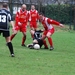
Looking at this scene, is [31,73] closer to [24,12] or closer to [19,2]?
[24,12]

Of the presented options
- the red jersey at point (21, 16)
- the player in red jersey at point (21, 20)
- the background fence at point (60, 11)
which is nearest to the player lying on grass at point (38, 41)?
the player in red jersey at point (21, 20)

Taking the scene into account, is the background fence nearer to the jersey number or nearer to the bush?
the bush

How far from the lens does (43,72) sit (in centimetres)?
973

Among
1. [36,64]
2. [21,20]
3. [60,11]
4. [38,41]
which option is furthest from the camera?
[60,11]

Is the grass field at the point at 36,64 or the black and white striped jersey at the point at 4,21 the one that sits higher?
the black and white striped jersey at the point at 4,21

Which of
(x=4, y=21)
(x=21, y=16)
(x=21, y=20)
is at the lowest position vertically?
(x=21, y=20)

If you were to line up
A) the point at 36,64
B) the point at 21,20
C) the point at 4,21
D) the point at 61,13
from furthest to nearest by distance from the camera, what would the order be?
the point at 61,13 < the point at 21,20 < the point at 4,21 < the point at 36,64

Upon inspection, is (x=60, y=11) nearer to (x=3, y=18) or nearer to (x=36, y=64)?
(x=3, y=18)

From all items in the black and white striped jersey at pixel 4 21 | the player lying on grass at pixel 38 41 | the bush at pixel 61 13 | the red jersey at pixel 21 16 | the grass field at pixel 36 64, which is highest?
the black and white striped jersey at pixel 4 21

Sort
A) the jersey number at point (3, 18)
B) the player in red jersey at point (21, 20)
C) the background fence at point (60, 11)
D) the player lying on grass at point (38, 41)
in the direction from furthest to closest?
1. the background fence at point (60, 11)
2. the player in red jersey at point (21, 20)
3. the player lying on grass at point (38, 41)
4. the jersey number at point (3, 18)

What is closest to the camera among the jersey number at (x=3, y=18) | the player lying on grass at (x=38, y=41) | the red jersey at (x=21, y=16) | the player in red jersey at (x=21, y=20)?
the jersey number at (x=3, y=18)

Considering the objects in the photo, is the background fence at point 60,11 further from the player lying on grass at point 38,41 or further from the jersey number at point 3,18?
the jersey number at point 3,18

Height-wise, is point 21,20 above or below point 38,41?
above

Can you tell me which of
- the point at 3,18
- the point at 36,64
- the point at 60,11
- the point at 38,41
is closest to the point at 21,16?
the point at 38,41
